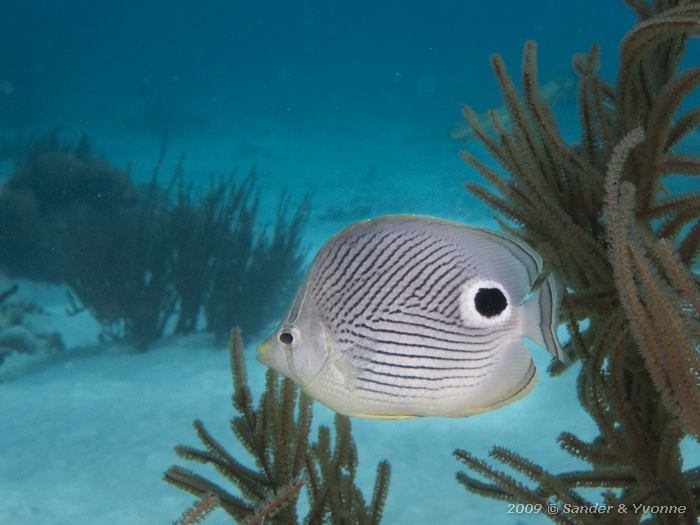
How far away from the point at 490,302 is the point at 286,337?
42 centimetres

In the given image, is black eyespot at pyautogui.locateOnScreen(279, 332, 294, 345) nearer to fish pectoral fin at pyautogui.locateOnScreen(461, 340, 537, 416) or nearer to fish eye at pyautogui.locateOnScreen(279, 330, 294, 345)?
fish eye at pyautogui.locateOnScreen(279, 330, 294, 345)

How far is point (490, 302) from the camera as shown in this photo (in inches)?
42.6

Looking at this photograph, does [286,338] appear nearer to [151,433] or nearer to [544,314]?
[544,314]

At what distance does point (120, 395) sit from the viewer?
6.07 metres

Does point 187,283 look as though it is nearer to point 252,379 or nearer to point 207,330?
point 207,330

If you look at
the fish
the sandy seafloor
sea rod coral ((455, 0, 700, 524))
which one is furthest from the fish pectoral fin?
the sandy seafloor

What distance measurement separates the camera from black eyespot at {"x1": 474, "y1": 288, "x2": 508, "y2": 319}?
107 cm

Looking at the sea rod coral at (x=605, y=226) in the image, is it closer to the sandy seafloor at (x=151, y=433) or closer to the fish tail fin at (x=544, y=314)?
the fish tail fin at (x=544, y=314)

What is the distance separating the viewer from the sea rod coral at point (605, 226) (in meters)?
1.64

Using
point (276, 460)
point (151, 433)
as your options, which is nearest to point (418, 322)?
point (276, 460)

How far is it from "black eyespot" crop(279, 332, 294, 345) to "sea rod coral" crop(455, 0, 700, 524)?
94 cm

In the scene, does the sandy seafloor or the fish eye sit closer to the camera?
the fish eye

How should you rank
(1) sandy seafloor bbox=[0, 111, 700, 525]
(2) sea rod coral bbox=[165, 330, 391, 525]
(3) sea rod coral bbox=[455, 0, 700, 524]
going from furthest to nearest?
(1) sandy seafloor bbox=[0, 111, 700, 525] < (2) sea rod coral bbox=[165, 330, 391, 525] < (3) sea rod coral bbox=[455, 0, 700, 524]

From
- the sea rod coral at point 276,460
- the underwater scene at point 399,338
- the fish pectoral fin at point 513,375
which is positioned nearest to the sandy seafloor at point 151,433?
the underwater scene at point 399,338
